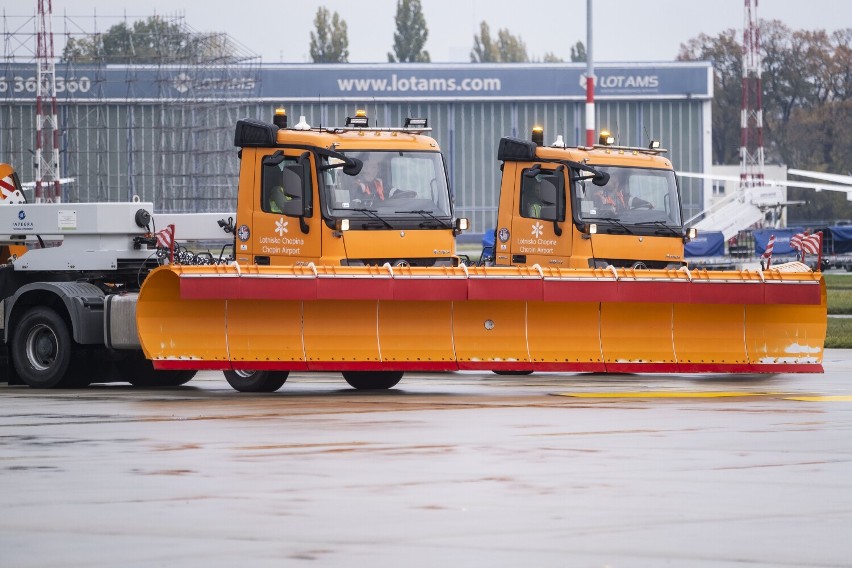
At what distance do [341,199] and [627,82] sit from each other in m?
67.3

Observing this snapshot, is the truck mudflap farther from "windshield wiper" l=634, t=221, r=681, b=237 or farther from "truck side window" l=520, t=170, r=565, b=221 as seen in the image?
"truck side window" l=520, t=170, r=565, b=221

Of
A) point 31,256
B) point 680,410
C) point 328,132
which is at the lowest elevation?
point 680,410

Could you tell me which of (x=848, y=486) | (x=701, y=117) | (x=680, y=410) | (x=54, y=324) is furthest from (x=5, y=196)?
(x=701, y=117)

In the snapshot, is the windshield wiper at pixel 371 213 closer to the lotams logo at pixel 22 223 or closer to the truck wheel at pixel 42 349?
the truck wheel at pixel 42 349

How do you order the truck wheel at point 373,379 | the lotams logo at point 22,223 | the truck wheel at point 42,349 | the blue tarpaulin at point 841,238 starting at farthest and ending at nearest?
the blue tarpaulin at point 841,238 < the lotams logo at point 22,223 < the truck wheel at point 373,379 < the truck wheel at point 42,349

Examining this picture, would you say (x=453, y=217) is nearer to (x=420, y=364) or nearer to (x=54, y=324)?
(x=420, y=364)

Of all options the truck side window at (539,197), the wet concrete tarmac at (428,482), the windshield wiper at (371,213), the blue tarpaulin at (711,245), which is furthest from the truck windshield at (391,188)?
the blue tarpaulin at (711,245)

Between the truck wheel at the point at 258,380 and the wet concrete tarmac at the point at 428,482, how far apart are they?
1.28 metres

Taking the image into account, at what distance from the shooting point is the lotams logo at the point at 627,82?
8206cm

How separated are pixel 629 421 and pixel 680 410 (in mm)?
1150

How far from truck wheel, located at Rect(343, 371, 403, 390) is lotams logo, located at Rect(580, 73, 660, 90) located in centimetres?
6555

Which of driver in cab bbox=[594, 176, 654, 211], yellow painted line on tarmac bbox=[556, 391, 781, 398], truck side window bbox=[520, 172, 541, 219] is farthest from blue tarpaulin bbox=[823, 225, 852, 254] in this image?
yellow painted line on tarmac bbox=[556, 391, 781, 398]

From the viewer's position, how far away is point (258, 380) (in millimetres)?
16516

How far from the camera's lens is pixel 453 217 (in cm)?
1716
